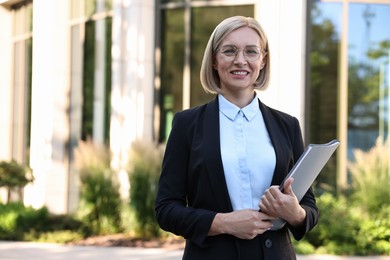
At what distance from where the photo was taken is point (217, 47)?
2135 mm

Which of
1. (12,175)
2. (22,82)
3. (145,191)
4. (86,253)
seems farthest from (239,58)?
(22,82)

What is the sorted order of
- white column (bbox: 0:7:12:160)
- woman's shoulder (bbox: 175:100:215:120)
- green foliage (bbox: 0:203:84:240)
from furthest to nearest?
white column (bbox: 0:7:12:160) → green foliage (bbox: 0:203:84:240) → woman's shoulder (bbox: 175:100:215:120)

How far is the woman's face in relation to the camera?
210 cm

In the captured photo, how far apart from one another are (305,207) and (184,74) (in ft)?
33.3

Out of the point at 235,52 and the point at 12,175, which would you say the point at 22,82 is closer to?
the point at 12,175

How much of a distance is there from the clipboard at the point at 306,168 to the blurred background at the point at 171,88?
724cm

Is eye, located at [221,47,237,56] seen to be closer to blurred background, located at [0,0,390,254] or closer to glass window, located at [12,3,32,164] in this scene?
blurred background, located at [0,0,390,254]

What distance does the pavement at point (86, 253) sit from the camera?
818cm

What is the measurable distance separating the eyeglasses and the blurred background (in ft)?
23.9

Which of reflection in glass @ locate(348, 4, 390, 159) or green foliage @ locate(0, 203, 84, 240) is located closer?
green foliage @ locate(0, 203, 84, 240)

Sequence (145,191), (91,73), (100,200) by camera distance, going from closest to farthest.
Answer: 1. (145,191)
2. (100,200)
3. (91,73)

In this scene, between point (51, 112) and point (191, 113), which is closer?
point (191, 113)

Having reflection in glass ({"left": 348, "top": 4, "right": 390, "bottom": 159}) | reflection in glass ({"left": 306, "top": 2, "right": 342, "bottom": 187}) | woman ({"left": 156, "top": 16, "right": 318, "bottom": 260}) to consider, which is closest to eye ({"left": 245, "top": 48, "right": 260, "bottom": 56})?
woman ({"left": 156, "top": 16, "right": 318, "bottom": 260})

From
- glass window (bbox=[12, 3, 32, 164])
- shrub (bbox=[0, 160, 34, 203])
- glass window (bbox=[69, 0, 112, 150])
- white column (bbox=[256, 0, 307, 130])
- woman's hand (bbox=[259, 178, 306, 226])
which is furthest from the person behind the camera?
glass window (bbox=[12, 3, 32, 164])
